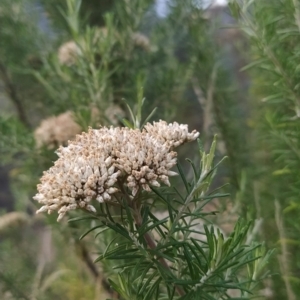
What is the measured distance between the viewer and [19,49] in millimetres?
726

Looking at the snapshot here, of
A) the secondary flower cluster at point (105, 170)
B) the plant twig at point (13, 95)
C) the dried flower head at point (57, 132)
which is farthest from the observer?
the plant twig at point (13, 95)

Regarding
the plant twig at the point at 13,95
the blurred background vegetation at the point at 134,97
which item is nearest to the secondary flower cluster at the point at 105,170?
the blurred background vegetation at the point at 134,97

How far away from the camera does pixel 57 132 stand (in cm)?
54

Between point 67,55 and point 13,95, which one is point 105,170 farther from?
point 13,95

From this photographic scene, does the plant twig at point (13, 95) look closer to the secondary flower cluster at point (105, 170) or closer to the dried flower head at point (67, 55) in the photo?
the dried flower head at point (67, 55)

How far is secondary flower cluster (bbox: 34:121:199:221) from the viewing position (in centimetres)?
22

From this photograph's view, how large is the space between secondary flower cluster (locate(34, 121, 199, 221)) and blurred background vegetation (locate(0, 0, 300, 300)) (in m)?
0.18

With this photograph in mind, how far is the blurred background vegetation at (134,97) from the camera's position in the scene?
426 millimetres

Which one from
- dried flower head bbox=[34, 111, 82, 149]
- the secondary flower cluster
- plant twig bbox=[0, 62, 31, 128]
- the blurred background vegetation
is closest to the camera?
the secondary flower cluster

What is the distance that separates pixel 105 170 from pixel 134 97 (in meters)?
0.37

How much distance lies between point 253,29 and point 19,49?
479 millimetres

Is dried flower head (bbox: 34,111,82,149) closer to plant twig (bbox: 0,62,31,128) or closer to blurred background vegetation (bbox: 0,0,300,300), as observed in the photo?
blurred background vegetation (bbox: 0,0,300,300)

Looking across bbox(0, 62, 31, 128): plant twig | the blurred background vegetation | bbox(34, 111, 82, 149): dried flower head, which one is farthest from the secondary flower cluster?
bbox(0, 62, 31, 128): plant twig

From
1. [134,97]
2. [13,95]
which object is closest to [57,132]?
[134,97]
